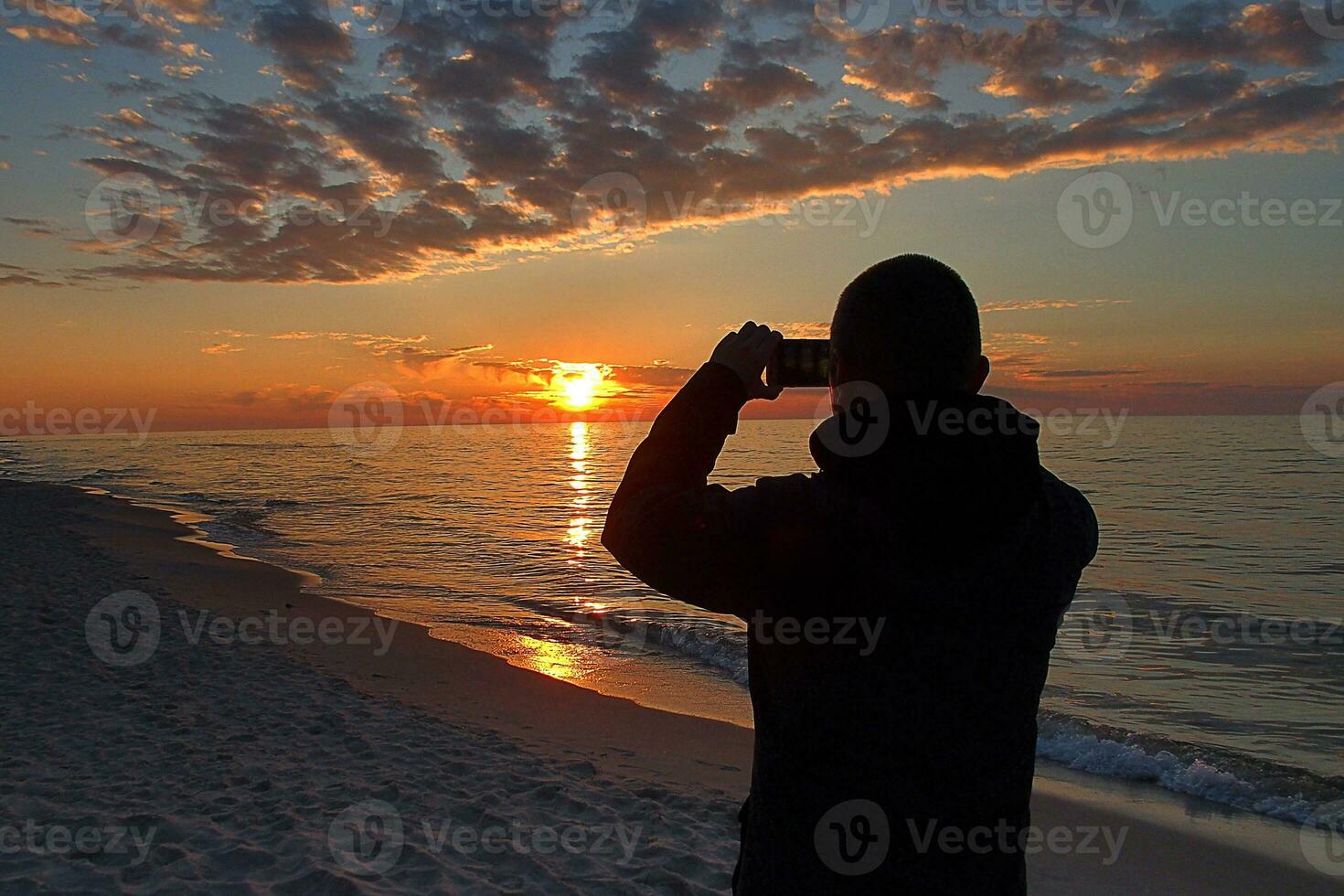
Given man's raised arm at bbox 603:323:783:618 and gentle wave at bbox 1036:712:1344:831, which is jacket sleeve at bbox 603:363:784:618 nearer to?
man's raised arm at bbox 603:323:783:618

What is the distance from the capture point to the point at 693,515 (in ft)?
4.50

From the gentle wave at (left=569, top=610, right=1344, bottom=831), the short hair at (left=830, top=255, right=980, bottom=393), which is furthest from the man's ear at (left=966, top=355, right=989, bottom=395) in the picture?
the gentle wave at (left=569, top=610, right=1344, bottom=831)

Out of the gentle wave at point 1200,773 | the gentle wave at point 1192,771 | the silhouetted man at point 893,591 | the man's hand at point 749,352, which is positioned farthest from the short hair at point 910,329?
the gentle wave at point 1192,771

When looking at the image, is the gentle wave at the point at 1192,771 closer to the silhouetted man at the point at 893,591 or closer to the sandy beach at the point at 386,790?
the sandy beach at the point at 386,790

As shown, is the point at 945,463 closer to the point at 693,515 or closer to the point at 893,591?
the point at 893,591

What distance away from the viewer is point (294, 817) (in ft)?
17.6

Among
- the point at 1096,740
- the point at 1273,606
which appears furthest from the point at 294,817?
the point at 1273,606

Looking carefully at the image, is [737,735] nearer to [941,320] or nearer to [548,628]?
[548,628]

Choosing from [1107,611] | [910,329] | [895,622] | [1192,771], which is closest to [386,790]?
[895,622]

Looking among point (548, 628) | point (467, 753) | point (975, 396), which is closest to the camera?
point (975, 396)

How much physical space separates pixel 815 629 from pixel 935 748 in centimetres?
26

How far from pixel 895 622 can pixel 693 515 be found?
35 cm

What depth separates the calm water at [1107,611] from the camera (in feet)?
27.1

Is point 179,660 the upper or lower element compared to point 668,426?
lower
